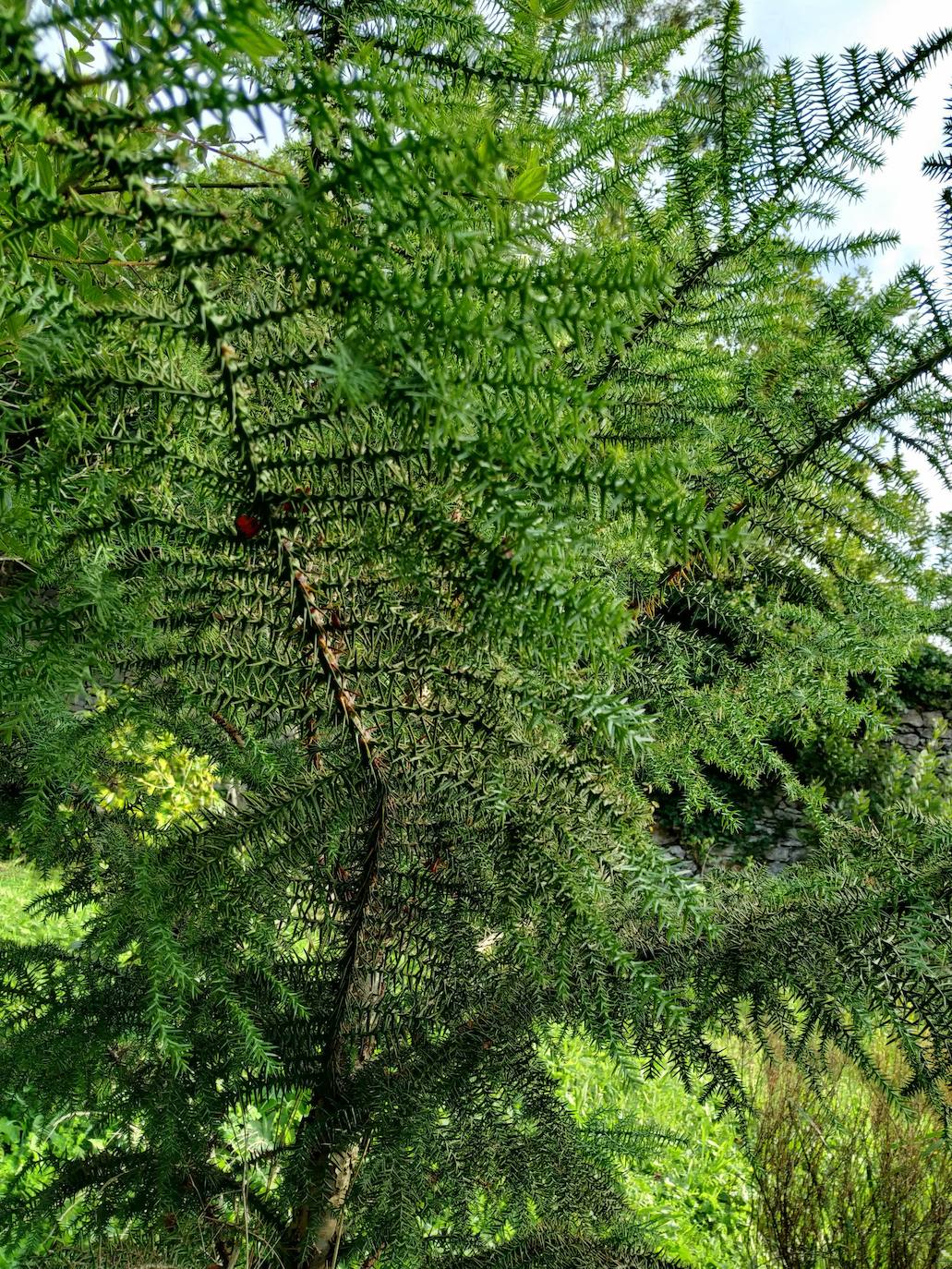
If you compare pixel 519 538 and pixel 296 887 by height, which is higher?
pixel 519 538

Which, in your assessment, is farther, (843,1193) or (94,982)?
(843,1193)

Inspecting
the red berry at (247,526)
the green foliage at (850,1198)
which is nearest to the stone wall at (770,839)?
the green foliage at (850,1198)

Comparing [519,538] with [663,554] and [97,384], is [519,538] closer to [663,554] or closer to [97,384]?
[663,554]

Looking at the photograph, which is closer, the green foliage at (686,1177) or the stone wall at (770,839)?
the green foliage at (686,1177)

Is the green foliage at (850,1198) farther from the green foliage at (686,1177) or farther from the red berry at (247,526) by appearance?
the red berry at (247,526)

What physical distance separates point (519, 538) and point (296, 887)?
751mm

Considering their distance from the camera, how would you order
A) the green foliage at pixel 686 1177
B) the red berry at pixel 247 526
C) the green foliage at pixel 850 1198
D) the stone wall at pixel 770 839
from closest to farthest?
the red berry at pixel 247 526 → the green foliage at pixel 850 1198 → the green foliage at pixel 686 1177 → the stone wall at pixel 770 839

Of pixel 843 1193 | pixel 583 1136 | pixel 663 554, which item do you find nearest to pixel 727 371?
pixel 663 554

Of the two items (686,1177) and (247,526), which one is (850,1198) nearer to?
(686,1177)

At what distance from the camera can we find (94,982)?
1428 millimetres

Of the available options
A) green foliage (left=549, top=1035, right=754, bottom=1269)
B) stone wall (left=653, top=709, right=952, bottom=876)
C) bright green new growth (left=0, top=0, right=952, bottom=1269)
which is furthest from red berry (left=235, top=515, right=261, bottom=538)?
stone wall (left=653, top=709, right=952, bottom=876)

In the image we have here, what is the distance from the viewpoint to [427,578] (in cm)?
45

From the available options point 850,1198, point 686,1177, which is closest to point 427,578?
point 850,1198

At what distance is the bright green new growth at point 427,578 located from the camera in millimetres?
346
